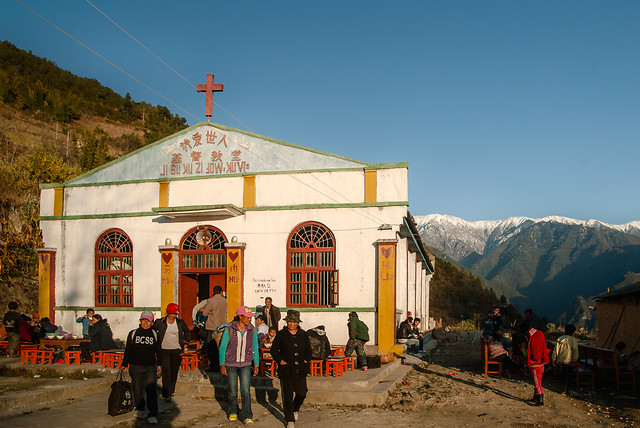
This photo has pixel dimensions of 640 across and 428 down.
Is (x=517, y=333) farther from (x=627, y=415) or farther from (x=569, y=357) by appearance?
(x=627, y=415)

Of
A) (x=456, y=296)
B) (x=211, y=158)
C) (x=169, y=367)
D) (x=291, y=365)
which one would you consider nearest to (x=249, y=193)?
(x=211, y=158)

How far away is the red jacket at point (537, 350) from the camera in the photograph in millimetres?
9758

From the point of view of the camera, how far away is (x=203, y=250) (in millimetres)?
15328

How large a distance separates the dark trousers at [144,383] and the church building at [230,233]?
642cm

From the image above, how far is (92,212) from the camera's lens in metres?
16.1

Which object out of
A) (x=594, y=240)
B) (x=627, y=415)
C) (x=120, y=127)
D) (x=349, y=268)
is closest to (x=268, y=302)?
(x=349, y=268)

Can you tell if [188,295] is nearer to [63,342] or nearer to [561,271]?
[63,342]

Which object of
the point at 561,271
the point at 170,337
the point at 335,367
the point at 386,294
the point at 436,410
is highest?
the point at 386,294

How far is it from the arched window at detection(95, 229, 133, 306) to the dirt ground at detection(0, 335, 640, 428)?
217 inches

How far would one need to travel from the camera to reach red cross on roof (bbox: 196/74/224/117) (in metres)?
15.9

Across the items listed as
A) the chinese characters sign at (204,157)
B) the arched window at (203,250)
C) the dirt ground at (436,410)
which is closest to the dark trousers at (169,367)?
the dirt ground at (436,410)

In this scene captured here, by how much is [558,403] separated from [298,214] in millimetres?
7477

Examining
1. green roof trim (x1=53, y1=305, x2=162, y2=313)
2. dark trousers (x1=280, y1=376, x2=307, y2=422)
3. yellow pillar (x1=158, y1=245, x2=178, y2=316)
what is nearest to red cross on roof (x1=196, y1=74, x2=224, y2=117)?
yellow pillar (x1=158, y1=245, x2=178, y2=316)

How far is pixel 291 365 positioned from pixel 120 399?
265 centimetres
